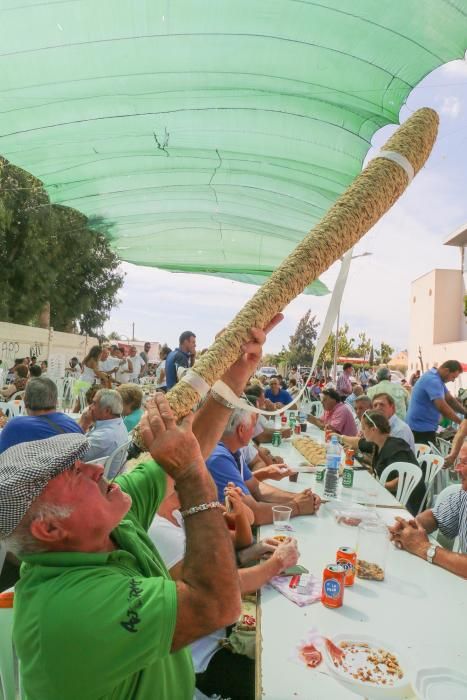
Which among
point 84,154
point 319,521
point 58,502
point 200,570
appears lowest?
point 319,521

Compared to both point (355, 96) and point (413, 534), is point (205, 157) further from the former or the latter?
point (413, 534)

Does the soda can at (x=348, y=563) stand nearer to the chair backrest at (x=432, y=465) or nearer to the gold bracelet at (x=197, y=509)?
the gold bracelet at (x=197, y=509)

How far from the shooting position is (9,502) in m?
1.13

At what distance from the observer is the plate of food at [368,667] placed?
4.41ft

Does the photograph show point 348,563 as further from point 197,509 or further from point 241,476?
point 197,509

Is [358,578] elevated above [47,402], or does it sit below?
below

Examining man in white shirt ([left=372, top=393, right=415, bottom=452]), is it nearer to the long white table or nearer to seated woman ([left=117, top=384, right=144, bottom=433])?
seated woman ([left=117, top=384, right=144, bottom=433])

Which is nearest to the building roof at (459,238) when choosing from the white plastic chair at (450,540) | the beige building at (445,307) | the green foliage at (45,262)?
the beige building at (445,307)

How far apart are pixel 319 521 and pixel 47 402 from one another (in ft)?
8.09

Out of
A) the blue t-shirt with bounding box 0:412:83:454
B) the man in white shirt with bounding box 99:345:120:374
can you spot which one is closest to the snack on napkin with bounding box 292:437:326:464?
the blue t-shirt with bounding box 0:412:83:454

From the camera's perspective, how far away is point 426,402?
682 cm

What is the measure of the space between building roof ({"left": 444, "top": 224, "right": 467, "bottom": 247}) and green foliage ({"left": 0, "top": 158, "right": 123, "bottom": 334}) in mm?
17907

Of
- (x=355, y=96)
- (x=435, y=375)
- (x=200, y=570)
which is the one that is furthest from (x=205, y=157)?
(x=435, y=375)

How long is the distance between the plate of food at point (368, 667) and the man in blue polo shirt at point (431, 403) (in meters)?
5.45
